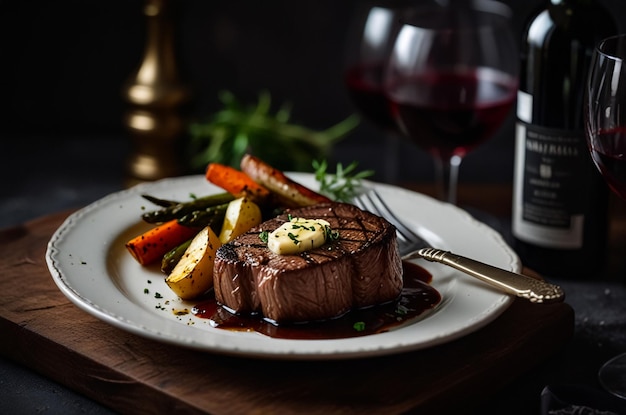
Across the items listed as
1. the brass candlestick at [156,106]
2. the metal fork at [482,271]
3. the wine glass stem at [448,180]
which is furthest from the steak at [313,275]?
the brass candlestick at [156,106]

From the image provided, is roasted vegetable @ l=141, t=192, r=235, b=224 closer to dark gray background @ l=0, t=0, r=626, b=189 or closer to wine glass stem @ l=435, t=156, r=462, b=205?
wine glass stem @ l=435, t=156, r=462, b=205

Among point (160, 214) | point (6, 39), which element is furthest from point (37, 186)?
point (160, 214)

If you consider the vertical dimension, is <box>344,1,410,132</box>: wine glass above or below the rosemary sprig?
above

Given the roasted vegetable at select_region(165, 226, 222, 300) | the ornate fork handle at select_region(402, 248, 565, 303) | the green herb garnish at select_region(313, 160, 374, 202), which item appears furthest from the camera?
the green herb garnish at select_region(313, 160, 374, 202)

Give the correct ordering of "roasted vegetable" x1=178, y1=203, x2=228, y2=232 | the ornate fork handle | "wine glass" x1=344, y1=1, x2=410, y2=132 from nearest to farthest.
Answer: the ornate fork handle
"roasted vegetable" x1=178, y1=203, x2=228, y2=232
"wine glass" x1=344, y1=1, x2=410, y2=132

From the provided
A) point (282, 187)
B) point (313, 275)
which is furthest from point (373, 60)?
point (313, 275)

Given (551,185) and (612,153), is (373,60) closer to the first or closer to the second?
(551,185)

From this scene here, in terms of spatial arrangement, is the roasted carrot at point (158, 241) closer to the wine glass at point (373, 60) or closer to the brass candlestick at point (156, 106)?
the wine glass at point (373, 60)

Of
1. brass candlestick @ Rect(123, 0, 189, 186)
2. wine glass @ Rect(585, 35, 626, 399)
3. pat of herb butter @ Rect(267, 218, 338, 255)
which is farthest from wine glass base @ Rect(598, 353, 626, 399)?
brass candlestick @ Rect(123, 0, 189, 186)
